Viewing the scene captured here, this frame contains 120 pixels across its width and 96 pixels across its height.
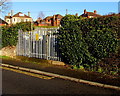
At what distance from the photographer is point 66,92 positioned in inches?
221

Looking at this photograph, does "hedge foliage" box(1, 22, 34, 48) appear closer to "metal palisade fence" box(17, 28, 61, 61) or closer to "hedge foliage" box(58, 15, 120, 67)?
"metal palisade fence" box(17, 28, 61, 61)

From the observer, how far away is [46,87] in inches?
242

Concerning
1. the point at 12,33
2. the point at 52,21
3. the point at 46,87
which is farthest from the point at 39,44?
the point at 52,21

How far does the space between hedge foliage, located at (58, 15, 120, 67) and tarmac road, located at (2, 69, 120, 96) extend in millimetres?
2125

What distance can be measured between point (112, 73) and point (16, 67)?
5.08m

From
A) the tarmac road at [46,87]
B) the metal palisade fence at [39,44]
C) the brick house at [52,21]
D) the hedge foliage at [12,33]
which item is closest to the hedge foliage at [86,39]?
the metal palisade fence at [39,44]

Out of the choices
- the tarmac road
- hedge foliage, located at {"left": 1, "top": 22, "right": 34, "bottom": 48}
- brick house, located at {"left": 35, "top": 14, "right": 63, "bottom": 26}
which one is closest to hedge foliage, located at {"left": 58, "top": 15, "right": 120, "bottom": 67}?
the tarmac road

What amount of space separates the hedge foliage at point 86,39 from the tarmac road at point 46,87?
2125 millimetres

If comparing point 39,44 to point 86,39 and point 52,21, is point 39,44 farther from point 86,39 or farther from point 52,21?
point 52,21

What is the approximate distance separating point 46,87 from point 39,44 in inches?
213

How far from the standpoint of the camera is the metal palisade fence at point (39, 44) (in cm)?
1035

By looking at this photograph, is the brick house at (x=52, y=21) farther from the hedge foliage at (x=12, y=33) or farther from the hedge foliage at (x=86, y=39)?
the hedge foliage at (x=86, y=39)

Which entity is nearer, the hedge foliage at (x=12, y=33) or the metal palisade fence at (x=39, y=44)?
the metal palisade fence at (x=39, y=44)

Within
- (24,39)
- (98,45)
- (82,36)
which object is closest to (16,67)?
(24,39)
